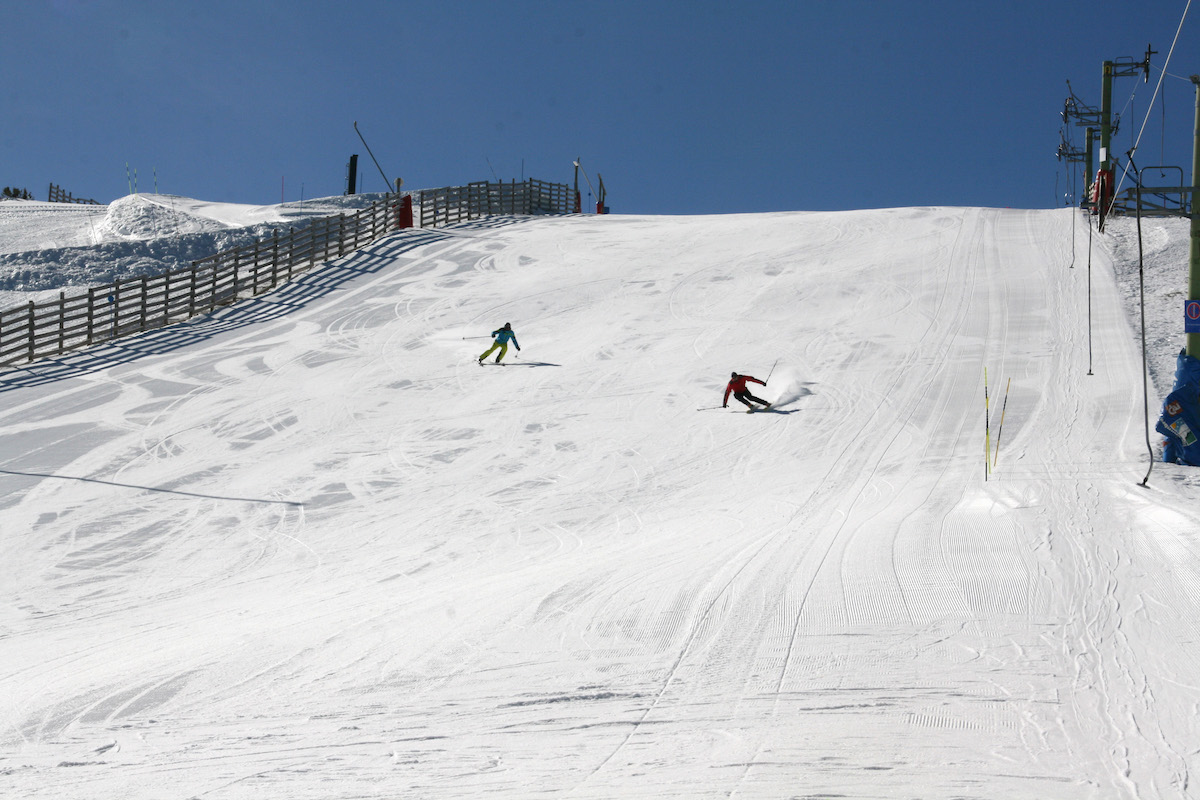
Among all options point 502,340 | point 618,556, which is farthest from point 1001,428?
point 502,340

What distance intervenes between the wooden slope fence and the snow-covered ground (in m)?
1.31

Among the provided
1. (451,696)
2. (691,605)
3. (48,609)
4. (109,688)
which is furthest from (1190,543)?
(48,609)

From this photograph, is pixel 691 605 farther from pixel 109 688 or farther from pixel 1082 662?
pixel 109 688

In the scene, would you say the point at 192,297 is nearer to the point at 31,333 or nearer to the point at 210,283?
the point at 210,283

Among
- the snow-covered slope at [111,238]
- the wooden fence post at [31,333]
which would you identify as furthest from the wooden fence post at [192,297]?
the snow-covered slope at [111,238]

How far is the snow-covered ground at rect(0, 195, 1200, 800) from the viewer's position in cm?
566

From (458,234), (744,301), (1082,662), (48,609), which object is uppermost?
(458,234)

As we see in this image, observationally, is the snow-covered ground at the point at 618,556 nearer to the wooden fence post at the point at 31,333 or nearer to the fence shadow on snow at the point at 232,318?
the fence shadow on snow at the point at 232,318

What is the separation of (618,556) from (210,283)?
67.9ft

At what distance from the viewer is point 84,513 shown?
39.5 feet

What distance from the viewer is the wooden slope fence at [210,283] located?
72.6ft

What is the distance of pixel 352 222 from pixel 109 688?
2814cm

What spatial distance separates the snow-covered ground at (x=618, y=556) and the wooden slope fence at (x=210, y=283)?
1.31 meters

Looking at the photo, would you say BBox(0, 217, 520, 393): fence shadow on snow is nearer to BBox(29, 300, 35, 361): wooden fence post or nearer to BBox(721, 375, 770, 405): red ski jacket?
BBox(29, 300, 35, 361): wooden fence post
